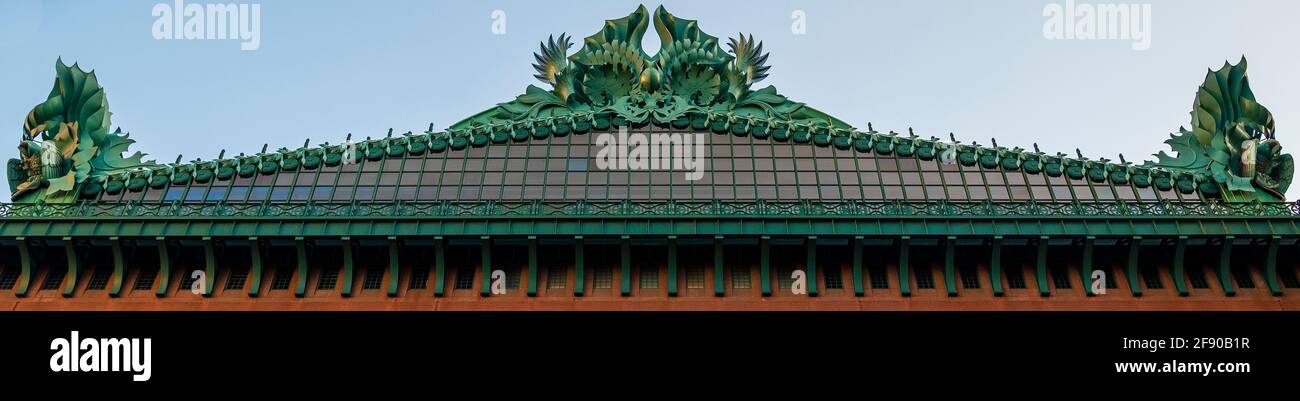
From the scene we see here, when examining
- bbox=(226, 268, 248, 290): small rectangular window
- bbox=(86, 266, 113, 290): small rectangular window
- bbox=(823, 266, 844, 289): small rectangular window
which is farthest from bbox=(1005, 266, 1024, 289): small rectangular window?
bbox=(86, 266, 113, 290): small rectangular window

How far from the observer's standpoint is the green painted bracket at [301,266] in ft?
90.0

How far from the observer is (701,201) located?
28.9 meters

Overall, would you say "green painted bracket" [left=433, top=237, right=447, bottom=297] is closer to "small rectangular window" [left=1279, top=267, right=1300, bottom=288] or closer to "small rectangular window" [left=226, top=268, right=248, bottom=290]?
"small rectangular window" [left=226, top=268, right=248, bottom=290]

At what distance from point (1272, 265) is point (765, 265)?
12670 mm

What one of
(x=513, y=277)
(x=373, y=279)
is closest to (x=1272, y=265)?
(x=513, y=277)

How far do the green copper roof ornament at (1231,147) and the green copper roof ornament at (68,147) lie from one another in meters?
30.3

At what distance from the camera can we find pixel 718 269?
27.6 m

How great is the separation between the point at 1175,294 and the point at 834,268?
331 inches

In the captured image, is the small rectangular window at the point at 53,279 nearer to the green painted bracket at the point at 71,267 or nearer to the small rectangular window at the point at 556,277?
the green painted bracket at the point at 71,267

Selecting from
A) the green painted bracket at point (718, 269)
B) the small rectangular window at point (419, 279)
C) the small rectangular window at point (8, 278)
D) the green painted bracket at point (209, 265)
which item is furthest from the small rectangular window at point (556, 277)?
the small rectangular window at point (8, 278)

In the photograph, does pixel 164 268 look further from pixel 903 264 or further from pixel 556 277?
pixel 903 264

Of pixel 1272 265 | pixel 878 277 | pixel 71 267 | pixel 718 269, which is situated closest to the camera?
pixel 1272 265

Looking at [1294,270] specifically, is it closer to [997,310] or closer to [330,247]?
[997,310]
